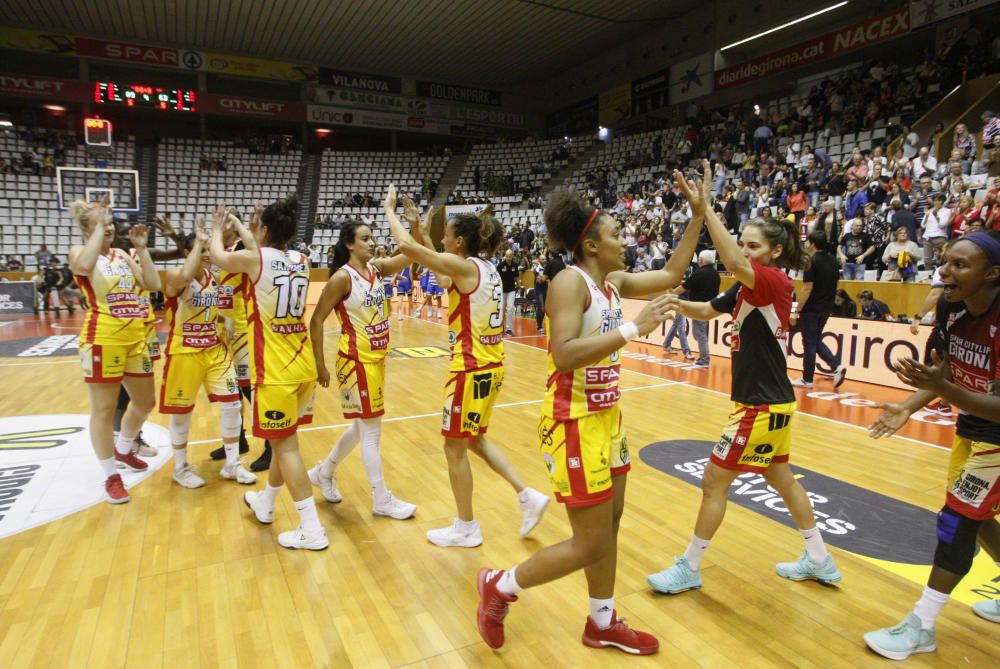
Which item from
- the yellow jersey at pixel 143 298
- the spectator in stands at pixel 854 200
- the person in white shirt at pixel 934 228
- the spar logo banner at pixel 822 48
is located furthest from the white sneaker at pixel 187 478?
the spar logo banner at pixel 822 48

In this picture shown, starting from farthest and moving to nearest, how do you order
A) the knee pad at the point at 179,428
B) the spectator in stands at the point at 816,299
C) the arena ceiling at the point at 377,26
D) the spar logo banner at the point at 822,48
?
the arena ceiling at the point at 377,26
the spar logo banner at the point at 822,48
the spectator in stands at the point at 816,299
the knee pad at the point at 179,428

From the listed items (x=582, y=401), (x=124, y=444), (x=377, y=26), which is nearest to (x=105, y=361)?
(x=124, y=444)

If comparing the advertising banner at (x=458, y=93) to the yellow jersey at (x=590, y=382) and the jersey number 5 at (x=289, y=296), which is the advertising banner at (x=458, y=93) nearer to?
the jersey number 5 at (x=289, y=296)

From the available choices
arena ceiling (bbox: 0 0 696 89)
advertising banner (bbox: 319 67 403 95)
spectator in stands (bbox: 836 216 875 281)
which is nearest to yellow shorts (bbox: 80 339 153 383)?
spectator in stands (bbox: 836 216 875 281)

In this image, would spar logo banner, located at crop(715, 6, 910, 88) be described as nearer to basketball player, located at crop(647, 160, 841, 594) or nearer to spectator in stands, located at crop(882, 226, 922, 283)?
spectator in stands, located at crop(882, 226, 922, 283)

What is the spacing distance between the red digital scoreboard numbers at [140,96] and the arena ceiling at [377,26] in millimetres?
2012

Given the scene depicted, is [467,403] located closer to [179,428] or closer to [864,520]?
[179,428]

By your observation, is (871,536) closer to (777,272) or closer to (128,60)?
(777,272)

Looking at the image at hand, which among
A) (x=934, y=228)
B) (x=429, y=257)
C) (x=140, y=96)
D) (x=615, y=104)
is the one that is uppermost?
(x=615, y=104)

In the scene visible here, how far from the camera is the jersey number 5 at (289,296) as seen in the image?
3449mm

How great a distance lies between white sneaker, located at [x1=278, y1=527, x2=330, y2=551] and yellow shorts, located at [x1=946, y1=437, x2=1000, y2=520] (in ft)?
10.3

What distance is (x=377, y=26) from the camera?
22.4 meters

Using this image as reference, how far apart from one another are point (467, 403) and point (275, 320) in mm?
1201

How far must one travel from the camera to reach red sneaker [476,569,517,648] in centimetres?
256
